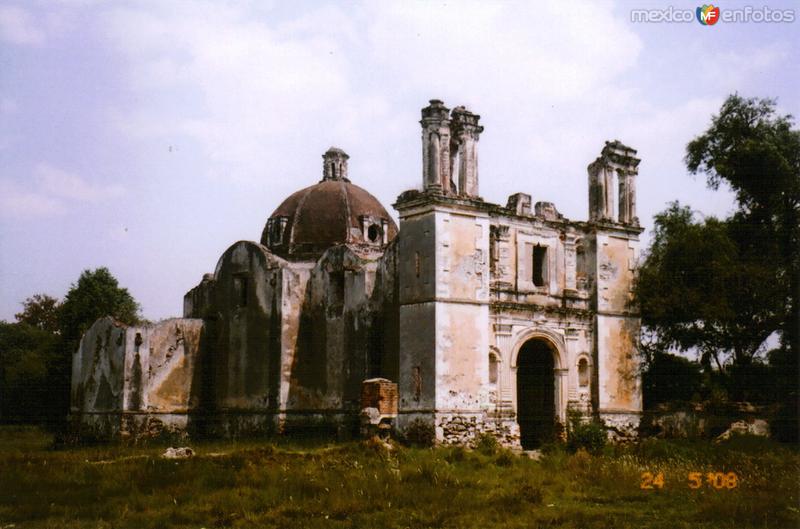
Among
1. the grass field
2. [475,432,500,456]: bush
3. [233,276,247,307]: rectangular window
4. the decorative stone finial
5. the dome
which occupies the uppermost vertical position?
the decorative stone finial

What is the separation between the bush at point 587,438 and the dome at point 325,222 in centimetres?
1043

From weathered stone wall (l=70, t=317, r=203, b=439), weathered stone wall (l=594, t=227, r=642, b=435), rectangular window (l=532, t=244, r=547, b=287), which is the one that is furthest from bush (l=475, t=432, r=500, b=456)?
weathered stone wall (l=70, t=317, r=203, b=439)

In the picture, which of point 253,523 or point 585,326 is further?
point 585,326

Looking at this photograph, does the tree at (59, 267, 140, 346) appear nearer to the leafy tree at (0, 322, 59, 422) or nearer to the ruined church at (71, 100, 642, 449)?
the leafy tree at (0, 322, 59, 422)

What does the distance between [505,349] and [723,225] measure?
7640mm

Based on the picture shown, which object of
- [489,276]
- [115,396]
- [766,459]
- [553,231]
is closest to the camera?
[766,459]

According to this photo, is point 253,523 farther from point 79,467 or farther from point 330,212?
point 330,212

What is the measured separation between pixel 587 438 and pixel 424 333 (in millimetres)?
5093

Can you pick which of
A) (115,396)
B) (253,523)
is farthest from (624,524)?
(115,396)

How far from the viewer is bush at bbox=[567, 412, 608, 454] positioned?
22797 millimetres

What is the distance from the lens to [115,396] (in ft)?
89.3

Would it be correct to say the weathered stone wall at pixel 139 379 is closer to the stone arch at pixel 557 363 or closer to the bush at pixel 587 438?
the stone arch at pixel 557 363
